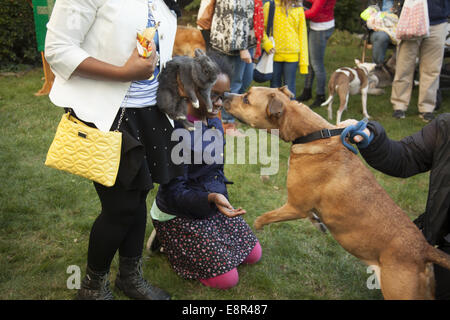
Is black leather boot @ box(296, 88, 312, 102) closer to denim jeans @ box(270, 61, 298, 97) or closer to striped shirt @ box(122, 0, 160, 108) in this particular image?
denim jeans @ box(270, 61, 298, 97)

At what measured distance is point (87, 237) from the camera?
3557 mm

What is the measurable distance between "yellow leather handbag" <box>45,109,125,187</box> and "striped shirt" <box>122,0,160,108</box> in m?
0.19

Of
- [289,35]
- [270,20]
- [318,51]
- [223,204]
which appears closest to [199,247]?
[223,204]

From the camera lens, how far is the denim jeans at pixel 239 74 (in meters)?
5.79

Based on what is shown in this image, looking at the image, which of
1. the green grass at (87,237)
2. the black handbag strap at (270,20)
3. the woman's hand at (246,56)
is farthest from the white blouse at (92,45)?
the black handbag strap at (270,20)

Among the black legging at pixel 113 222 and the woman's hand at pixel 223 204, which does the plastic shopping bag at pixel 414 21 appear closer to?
the woman's hand at pixel 223 204

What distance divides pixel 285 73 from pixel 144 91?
512 cm

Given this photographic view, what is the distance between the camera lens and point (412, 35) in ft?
21.5

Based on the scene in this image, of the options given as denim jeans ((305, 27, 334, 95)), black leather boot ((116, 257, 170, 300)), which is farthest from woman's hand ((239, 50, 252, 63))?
black leather boot ((116, 257, 170, 300))

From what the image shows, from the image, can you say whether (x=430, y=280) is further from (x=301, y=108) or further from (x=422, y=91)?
(x=422, y=91)

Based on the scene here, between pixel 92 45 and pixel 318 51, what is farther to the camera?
pixel 318 51

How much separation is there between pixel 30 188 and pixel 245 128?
11.0 ft

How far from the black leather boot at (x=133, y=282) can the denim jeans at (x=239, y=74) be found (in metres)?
3.22

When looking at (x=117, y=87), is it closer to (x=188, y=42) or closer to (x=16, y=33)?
(x=188, y=42)
